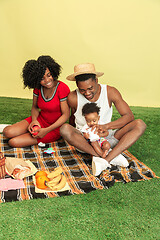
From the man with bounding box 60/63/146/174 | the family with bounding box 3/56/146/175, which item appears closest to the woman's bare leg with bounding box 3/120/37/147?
the family with bounding box 3/56/146/175

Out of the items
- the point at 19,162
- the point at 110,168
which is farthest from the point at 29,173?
the point at 110,168

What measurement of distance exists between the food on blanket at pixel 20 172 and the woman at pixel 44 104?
2.53ft

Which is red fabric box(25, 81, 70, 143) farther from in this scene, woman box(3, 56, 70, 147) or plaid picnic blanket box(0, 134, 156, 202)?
plaid picnic blanket box(0, 134, 156, 202)

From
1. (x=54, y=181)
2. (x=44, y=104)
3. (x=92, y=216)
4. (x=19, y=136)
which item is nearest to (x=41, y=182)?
(x=54, y=181)

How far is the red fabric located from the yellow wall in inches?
120

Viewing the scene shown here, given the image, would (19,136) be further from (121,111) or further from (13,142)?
(121,111)

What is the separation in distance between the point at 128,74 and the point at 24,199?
4.97 m

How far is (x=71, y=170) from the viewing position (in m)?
3.14

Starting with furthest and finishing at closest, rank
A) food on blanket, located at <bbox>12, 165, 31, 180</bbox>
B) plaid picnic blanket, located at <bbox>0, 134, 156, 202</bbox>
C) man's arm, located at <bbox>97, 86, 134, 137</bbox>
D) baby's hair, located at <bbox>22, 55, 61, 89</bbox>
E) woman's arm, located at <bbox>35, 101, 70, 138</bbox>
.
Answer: woman's arm, located at <bbox>35, 101, 70, 138</bbox>, baby's hair, located at <bbox>22, 55, 61, 89</bbox>, man's arm, located at <bbox>97, 86, 134, 137</bbox>, food on blanket, located at <bbox>12, 165, 31, 180</bbox>, plaid picnic blanket, located at <bbox>0, 134, 156, 202</bbox>

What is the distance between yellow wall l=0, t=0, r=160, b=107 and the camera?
648 centimetres

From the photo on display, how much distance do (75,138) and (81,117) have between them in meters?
0.35

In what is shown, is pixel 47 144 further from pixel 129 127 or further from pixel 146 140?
pixel 146 140

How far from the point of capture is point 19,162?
10.3ft

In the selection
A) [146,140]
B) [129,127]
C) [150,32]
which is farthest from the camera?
[150,32]
